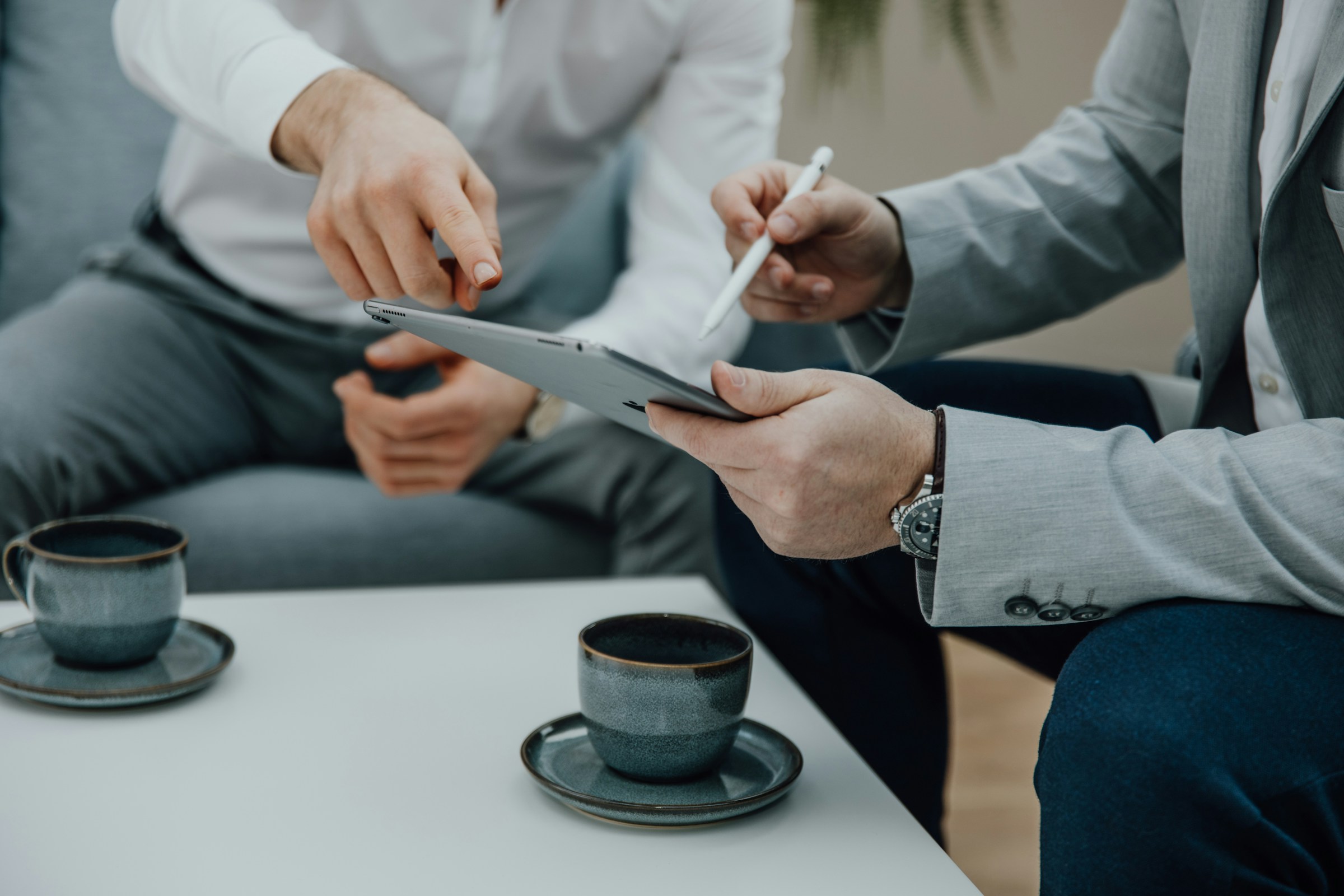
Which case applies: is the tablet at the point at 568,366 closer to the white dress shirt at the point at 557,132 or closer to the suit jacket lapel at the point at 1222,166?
the suit jacket lapel at the point at 1222,166

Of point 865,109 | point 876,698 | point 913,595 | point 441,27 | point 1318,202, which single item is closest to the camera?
point 1318,202

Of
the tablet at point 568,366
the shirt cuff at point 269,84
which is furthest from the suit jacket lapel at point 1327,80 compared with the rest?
the shirt cuff at point 269,84

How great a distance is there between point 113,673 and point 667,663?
354 millimetres

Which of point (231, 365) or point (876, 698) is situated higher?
point (231, 365)

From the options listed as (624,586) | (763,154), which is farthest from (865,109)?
(624,586)

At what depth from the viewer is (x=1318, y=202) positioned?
25.5 inches

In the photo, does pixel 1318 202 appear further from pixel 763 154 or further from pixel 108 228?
pixel 108 228

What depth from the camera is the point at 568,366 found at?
0.49m

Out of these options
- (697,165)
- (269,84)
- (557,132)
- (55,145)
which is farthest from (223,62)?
(55,145)

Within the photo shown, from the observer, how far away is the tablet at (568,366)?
464 mm

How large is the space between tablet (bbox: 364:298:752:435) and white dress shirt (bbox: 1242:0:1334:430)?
40 centimetres

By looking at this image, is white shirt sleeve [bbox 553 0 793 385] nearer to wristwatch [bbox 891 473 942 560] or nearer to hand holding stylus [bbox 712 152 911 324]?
hand holding stylus [bbox 712 152 911 324]

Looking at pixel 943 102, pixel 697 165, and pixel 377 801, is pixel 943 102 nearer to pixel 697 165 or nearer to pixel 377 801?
pixel 697 165

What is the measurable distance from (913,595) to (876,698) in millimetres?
145
